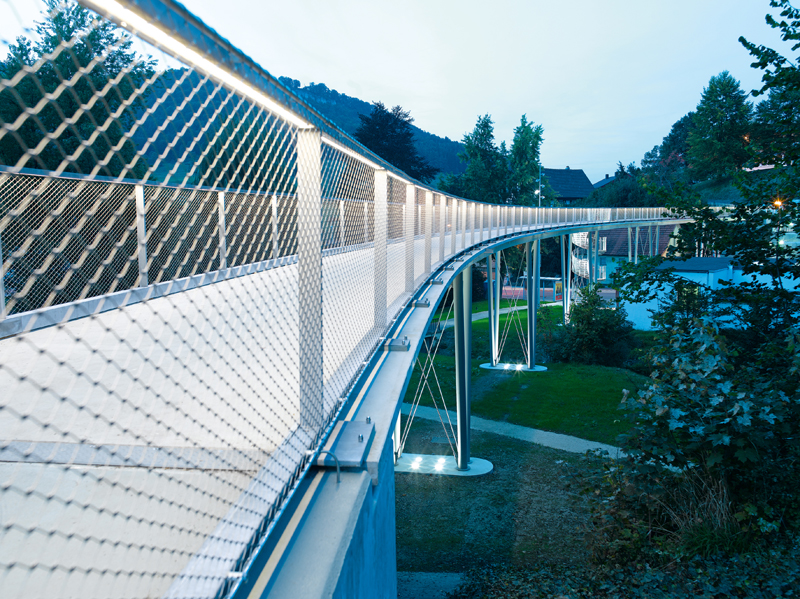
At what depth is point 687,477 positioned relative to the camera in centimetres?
642

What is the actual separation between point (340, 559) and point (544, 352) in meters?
26.5

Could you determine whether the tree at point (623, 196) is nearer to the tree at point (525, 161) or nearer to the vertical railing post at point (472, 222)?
the tree at point (525, 161)

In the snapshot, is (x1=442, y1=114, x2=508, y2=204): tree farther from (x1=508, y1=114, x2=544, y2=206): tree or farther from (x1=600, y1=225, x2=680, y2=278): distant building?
(x1=600, y1=225, x2=680, y2=278): distant building

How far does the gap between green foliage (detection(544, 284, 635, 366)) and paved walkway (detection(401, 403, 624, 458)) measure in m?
9.32

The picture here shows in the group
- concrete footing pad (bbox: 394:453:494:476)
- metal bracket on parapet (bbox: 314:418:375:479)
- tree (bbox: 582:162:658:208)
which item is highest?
tree (bbox: 582:162:658:208)

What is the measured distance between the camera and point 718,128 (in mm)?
55719

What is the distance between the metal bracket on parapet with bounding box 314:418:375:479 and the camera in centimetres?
233

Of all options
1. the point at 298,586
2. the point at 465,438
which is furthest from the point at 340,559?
the point at 465,438

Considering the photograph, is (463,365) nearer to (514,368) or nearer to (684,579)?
(684,579)

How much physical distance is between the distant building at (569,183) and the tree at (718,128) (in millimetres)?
25063

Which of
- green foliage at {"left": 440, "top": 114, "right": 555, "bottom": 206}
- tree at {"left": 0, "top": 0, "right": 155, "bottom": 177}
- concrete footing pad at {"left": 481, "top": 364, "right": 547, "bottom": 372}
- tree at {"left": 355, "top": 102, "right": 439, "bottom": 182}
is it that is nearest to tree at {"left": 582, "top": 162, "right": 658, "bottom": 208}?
green foliage at {"left": 440, "top": 114, "right": 555, "bottom": 206}

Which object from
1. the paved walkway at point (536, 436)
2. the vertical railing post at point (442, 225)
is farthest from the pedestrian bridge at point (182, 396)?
the paved walkway at point (536, 436)

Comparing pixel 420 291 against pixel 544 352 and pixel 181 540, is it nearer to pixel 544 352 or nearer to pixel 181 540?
pixel 181 540

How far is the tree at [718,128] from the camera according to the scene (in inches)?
2146
